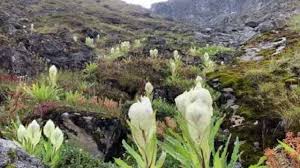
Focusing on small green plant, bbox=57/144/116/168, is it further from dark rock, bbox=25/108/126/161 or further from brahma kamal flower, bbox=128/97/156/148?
brahma kamal flower, bbox=128/97/156/148

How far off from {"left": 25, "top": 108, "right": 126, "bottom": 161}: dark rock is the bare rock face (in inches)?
128

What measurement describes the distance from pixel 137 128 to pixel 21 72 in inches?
584

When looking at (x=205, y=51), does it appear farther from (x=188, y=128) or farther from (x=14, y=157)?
(x=188, y=128)

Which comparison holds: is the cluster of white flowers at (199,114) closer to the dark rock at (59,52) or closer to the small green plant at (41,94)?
the small green plant at (41,94)

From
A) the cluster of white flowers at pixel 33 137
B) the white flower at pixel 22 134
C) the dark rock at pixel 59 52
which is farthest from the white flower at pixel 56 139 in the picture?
the dark rock at pixel 59 52

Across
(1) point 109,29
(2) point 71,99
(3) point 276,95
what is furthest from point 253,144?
(1) point 109,29

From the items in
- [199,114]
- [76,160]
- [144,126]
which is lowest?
[76,160]

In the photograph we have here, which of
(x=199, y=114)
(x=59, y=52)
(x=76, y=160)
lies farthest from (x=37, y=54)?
(x=199, y=114)

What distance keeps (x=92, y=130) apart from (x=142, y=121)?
6.38 metres

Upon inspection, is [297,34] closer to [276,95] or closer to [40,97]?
[276,95]

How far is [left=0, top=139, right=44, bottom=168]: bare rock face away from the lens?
5.64 m

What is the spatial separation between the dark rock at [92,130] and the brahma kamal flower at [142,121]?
578cm

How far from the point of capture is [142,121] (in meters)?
3.49

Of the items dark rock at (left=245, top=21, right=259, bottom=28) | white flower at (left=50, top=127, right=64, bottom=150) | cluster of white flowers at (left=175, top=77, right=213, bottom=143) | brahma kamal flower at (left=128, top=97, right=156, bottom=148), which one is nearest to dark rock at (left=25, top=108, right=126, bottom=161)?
white flower at (left=50, top=127, right=64, bottom=150)
